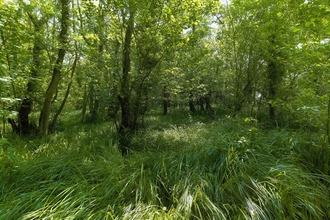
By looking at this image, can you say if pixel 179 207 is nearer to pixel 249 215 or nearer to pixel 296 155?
pixel 249 215

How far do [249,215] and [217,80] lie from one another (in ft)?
21.1

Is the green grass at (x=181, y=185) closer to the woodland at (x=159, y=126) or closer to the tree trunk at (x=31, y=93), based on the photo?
the woodland at (x=159, y=126)

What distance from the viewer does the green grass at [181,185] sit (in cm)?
164

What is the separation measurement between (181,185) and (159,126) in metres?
3.44

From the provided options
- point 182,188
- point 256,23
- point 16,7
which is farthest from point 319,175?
point 16,7

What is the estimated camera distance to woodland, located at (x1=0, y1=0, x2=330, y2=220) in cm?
176

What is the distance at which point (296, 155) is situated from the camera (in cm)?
242

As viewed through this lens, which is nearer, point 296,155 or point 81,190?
point 81,190

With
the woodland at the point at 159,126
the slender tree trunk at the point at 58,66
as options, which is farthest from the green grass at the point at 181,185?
the slender tree trunk at the point at 58,66

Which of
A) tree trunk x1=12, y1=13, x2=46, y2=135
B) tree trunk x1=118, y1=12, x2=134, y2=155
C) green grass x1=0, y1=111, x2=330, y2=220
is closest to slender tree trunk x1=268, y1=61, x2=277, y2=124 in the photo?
green grass x1=0, y1=111, x2=330, y2=220

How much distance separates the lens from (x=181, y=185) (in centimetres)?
197

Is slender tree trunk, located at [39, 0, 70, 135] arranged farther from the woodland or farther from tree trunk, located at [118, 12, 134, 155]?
tree trunk, located at [118, 12, 134, 155]

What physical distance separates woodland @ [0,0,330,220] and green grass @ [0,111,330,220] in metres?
0.01

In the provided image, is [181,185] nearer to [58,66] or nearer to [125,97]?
[125,97]
